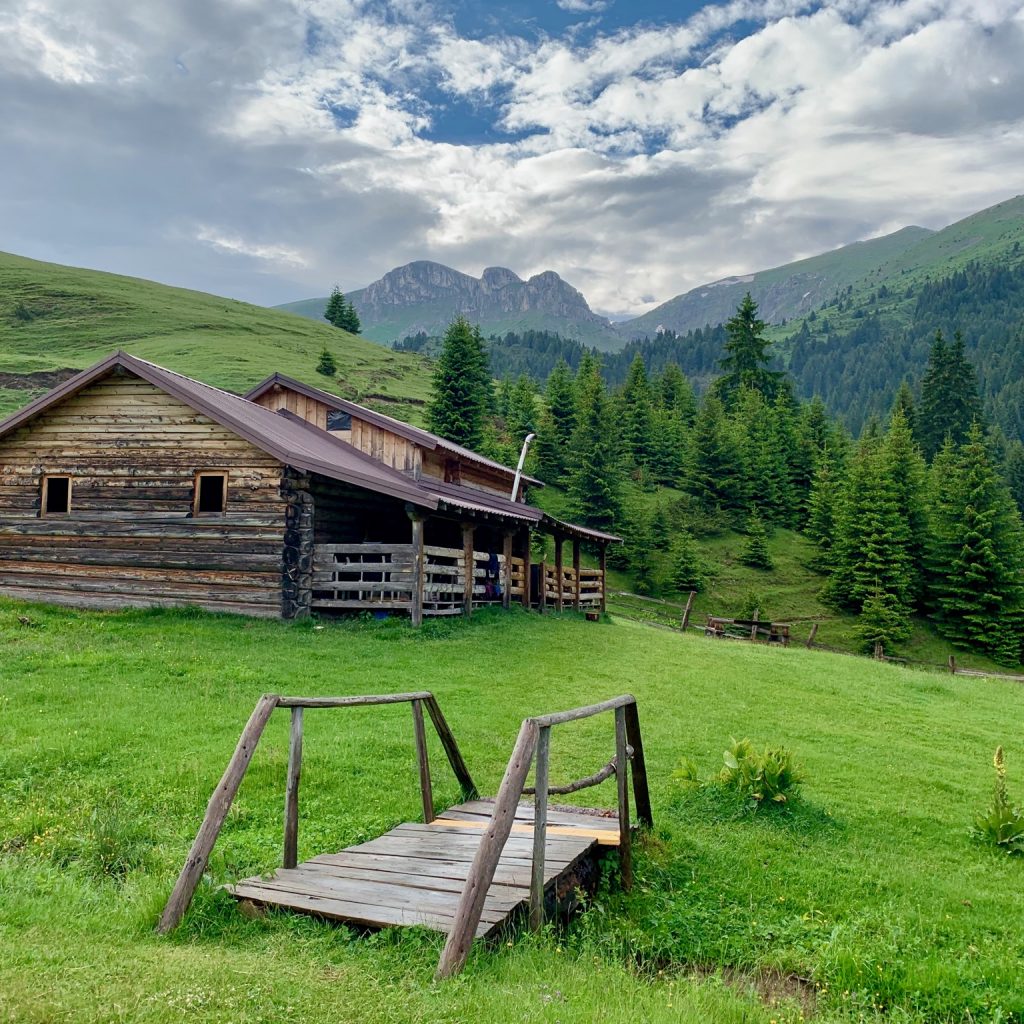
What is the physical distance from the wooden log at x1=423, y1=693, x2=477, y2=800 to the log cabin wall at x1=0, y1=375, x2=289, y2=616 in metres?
11.5

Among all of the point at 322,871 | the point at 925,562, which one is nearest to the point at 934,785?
the point at 322,871

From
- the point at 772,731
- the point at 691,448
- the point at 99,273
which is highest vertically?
the point at 99,273

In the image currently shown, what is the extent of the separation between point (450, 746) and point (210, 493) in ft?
46.6

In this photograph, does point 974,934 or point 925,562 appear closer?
point 974,934

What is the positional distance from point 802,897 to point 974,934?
111cm

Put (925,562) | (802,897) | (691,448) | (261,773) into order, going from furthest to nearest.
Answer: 1. (691,448)
2. (925,562)
3. (261,773)
4. (802,897)

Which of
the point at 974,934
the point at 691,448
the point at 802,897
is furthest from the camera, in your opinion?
the point at 691,448

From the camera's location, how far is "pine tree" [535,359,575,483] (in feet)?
188

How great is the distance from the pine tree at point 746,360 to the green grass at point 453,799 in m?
66.2

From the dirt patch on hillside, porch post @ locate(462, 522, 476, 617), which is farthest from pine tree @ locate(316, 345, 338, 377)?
porch post @ locate(462, 522, 476, 617)

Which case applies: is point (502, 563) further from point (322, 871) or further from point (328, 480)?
point (322, 871)

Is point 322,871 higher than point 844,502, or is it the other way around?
point 844,502

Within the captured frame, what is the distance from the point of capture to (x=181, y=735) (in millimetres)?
9805

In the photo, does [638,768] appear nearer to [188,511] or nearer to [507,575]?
[188,511]
